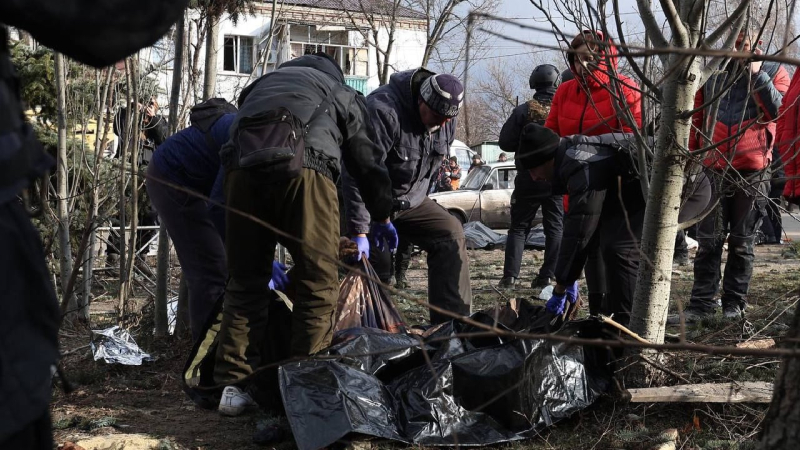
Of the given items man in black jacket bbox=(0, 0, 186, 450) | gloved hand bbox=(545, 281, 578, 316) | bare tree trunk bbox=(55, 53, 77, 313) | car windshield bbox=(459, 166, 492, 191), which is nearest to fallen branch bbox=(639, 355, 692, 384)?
gloved hand bbox=(545, 281, 578, 316)

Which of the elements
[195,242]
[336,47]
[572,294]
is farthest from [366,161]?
[336,47]

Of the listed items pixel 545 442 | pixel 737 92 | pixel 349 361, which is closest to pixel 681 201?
pixel 545 442

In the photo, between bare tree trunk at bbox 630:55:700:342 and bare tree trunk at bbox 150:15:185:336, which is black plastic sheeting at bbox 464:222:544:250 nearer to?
bare tree trunk at bbox 150:15:185:336

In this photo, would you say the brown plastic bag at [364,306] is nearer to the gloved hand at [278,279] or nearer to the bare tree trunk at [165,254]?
the gloved hand at [278,279]

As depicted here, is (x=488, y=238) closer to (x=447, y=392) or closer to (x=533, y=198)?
(x=533, y=198)

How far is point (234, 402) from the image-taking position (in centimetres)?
353

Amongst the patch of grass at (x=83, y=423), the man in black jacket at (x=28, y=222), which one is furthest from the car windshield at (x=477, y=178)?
the man in black jacket at (x=28, y=222)

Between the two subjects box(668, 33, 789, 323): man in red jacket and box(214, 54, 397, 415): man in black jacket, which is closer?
box(214, 54, 397, 415): man in black jacket

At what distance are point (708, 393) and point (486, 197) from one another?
36.4ft

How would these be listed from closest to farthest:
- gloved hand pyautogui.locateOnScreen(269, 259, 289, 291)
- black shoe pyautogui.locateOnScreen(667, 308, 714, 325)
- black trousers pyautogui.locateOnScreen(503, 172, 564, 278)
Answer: gloved hand pyautogui.locateOnScreen(269, 259, 289, 291) → black shoe pyautogui.locateOnScreen(667, 308, 714, 325) → black trousers pyautogui.locateOnScreen(503, 172, 564, 278)

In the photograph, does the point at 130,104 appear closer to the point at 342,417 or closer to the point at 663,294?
the point at 342,417

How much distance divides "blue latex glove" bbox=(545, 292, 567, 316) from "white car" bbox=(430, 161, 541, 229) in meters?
9.41

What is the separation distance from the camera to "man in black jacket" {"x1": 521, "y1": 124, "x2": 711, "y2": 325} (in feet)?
13.4

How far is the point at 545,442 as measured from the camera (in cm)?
313
